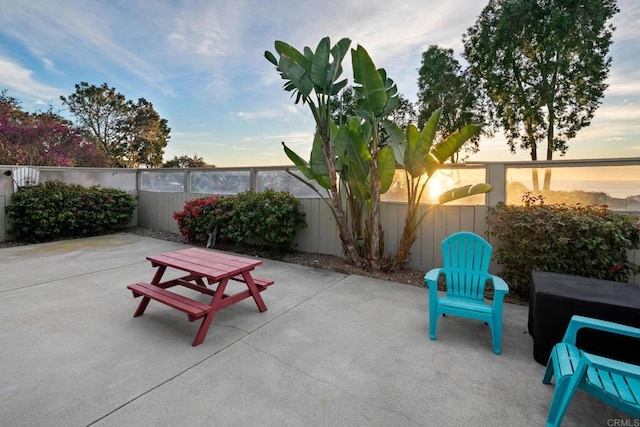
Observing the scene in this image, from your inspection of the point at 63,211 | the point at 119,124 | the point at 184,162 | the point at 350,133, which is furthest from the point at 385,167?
the point at 184,162

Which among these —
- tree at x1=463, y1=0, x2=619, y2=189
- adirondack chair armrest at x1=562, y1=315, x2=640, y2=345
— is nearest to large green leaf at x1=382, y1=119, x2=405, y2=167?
adirondack chair armrest at x1=562, y1=315, x2=640, y2=345

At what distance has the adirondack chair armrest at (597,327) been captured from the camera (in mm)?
1671

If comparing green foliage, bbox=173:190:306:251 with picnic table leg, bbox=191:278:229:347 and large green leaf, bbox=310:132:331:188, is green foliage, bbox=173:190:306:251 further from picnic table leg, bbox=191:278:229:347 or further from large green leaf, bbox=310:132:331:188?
picnic table leg, bbox=191:278:229:347

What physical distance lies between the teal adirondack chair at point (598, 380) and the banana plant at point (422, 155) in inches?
95.0

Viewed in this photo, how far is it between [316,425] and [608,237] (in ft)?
11.5

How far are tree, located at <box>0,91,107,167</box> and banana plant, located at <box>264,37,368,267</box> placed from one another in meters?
13.1

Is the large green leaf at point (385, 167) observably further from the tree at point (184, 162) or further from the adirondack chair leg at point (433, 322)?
the tree at point (184, 162)

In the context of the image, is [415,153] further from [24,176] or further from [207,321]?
[24,176]

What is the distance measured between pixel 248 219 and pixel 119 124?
18.1 m

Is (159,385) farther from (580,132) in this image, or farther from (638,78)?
(580,132)

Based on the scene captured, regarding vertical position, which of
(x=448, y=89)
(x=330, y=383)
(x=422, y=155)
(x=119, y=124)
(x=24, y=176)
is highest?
(x=448, y=89)

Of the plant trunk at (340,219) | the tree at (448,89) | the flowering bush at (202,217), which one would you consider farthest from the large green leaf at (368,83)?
the tree at (448,89)

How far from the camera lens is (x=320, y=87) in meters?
4.08

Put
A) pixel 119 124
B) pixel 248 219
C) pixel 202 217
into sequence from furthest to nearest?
pixel 119 124 < pixel 202 217 < pixel 248 219
